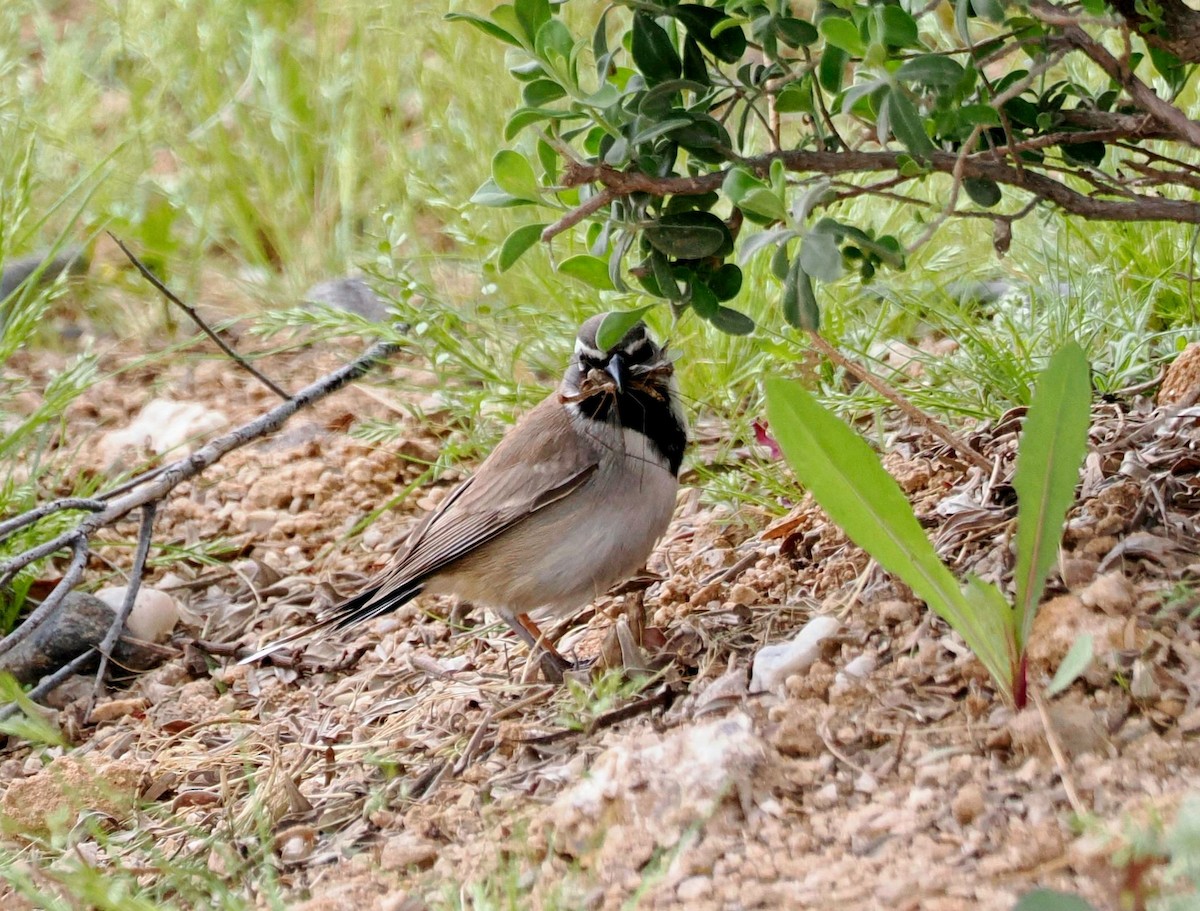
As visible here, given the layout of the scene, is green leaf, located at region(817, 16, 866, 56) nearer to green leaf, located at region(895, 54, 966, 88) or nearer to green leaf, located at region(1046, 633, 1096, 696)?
green leaf, located at region(895, 54, 966, 88)

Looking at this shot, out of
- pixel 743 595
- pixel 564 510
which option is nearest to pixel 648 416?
pixel 564 510

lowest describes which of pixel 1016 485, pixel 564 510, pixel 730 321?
pixel 564 510

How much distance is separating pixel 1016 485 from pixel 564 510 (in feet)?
Answer: 5.87

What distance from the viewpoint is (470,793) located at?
9.89ft

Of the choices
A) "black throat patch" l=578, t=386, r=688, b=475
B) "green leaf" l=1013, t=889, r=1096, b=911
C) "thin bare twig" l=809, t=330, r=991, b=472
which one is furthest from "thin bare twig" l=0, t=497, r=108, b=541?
"green leaf" l=1013, t=889, r=1096, b=911

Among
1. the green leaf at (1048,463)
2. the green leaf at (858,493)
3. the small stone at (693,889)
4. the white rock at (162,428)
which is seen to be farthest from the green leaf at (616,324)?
the white rock at (162,428)

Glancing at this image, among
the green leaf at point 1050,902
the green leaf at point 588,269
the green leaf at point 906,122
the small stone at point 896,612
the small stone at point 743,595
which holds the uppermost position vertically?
the green leaf at point 906,122

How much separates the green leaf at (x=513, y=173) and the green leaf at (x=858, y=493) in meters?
0.71

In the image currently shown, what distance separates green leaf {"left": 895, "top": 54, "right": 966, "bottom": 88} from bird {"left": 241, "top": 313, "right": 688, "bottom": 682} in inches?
59.2

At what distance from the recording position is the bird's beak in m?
4.11

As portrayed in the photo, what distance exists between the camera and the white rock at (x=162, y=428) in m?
5.84

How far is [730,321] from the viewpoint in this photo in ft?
10.5

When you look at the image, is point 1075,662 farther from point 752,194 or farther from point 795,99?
point 795,99

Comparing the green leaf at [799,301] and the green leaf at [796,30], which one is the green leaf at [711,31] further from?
the green leaf at [799,301]
